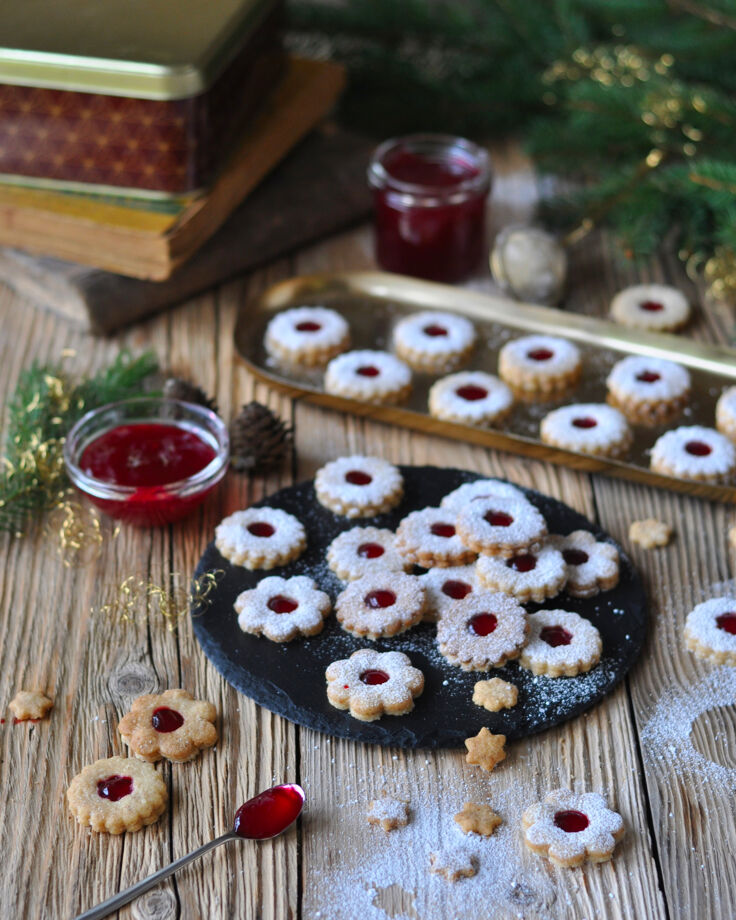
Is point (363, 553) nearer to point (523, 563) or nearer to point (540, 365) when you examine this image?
point (523, 563)

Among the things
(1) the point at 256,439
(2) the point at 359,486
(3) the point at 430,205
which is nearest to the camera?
(2) the point at 359,486

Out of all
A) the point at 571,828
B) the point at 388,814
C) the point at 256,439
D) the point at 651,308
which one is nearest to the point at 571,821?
the point at 571,828

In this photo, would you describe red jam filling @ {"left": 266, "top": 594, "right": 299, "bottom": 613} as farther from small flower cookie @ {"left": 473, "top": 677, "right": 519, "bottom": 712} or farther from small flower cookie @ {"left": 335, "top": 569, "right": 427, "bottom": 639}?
small flower cookie @ {"left": 473, "top": 677, "right": 519, "bottom": 712}

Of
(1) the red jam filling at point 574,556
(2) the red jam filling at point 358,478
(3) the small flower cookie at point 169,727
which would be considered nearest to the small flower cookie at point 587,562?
(1) the red jam filling at point 574,556

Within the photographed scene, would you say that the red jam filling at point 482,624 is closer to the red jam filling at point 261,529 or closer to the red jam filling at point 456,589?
the red jam filling at point 456,589

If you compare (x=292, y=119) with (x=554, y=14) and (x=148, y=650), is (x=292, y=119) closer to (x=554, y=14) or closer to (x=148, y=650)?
(x=554, y=14)
